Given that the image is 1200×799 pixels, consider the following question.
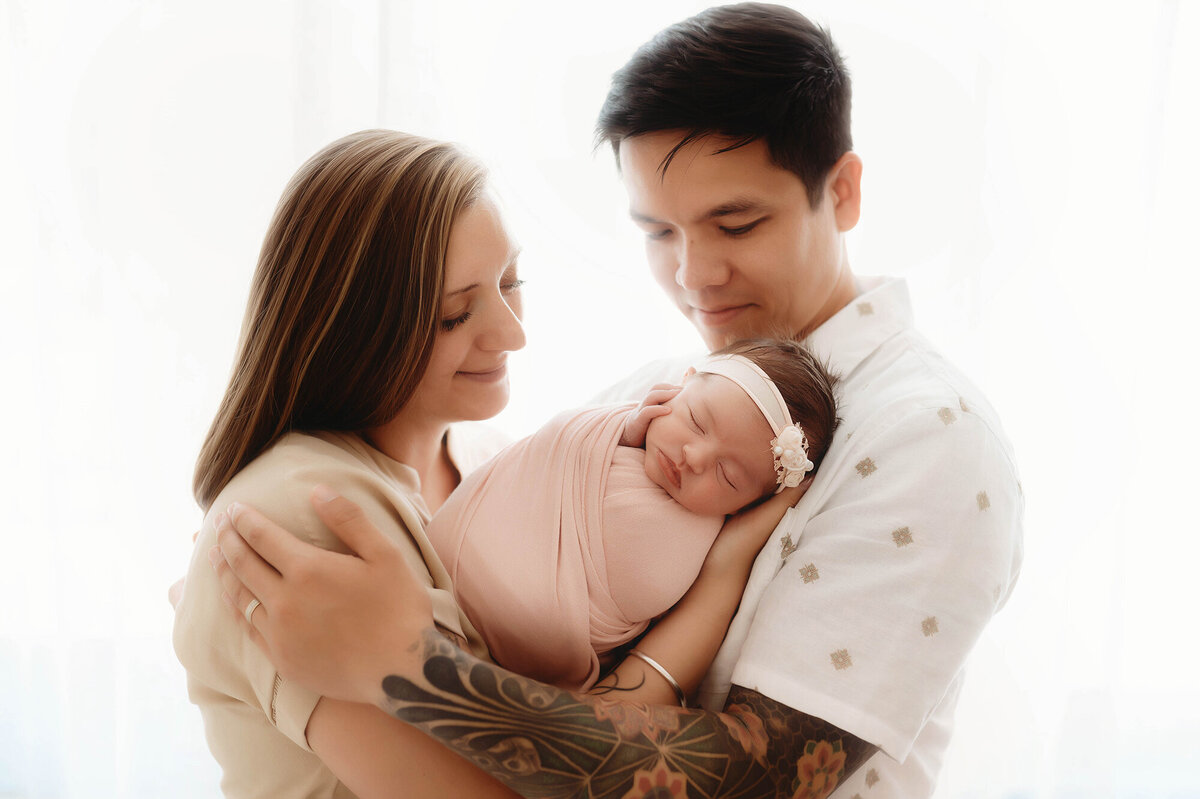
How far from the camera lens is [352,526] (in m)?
1.26

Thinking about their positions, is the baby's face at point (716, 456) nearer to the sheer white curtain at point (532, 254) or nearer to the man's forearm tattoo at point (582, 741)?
the man's forearm tattoo at point (582, 741)

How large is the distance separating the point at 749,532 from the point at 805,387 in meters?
0.28

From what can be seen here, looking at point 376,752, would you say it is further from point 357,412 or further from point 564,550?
point 357,412

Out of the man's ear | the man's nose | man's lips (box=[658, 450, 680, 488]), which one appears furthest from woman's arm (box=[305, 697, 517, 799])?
the man's ear

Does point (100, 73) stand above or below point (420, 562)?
above

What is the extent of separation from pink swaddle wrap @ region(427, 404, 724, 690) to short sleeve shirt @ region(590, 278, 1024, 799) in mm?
162

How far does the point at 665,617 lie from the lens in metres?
1.53

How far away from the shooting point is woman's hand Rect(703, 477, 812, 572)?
1.54 metres

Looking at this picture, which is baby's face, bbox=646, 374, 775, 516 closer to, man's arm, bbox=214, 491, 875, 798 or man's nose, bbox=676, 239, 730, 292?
man's nose, bbox=676, 239, 730, 292

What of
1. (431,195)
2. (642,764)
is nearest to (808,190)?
(431,195)

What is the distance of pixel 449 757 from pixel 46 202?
7.17 feet

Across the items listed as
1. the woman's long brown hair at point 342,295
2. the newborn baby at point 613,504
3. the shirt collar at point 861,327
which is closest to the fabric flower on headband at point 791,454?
the newborn baby at point 613,504

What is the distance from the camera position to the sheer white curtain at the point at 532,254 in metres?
2.53

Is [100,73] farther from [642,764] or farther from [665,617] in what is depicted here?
[642,764]
